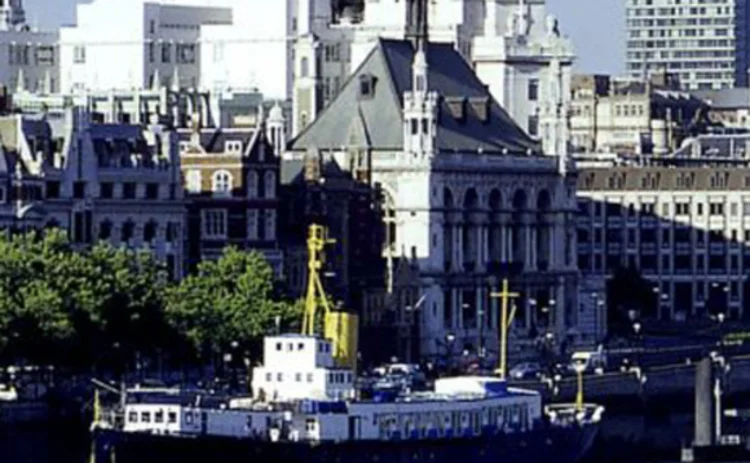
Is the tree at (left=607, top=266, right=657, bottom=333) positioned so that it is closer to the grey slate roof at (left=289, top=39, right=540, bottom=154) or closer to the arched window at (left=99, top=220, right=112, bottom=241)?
the grey slate roof at (left=289, top=39, right=540, bottom=154)

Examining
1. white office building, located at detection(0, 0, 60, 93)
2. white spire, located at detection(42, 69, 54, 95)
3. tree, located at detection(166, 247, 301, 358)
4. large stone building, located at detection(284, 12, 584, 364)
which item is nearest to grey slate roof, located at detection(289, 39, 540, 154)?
large stone building, located at detection(284, 12, 584, 364)

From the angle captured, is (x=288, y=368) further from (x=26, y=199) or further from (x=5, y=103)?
(x=5, y=103)

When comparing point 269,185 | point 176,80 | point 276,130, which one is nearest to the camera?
point 269,185

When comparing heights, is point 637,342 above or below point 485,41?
below

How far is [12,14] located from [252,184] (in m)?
43.7

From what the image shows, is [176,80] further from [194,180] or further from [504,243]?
[194,180]

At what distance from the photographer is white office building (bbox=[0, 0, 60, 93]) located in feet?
557

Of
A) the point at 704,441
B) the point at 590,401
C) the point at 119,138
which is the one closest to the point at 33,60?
the point at 119,138

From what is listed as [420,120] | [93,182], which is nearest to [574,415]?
[93,182]

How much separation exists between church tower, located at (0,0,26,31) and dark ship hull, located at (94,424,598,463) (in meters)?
72.5

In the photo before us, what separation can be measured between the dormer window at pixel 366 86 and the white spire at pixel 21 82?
17.5 metres

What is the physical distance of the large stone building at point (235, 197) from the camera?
13975 cm

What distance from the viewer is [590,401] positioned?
12606cm

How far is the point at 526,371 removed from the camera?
13212cm
